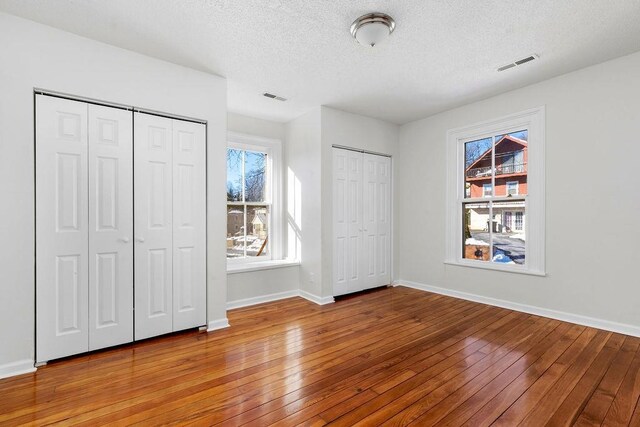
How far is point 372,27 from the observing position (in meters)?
2.31

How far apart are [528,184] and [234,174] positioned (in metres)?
3.82

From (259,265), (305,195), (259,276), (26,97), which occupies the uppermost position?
(26,97)

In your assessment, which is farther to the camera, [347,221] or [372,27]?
[347,221]

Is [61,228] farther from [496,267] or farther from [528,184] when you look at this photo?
[528,184]

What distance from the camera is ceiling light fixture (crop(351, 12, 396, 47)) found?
7.47ft

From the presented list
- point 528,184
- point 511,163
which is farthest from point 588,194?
point 511,163

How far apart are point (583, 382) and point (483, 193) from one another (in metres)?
2.48

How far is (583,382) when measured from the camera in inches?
84.2

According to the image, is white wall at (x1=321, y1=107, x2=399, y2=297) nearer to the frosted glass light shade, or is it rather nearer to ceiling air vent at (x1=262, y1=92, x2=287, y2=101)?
ceiling air vent at (x1=262, y1=92, x2=287, y2=101)

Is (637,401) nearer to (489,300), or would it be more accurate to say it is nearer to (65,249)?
(489,300)

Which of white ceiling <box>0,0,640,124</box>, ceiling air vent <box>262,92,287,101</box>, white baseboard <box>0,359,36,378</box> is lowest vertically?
white baseboard <box>0,359,36,378</box>

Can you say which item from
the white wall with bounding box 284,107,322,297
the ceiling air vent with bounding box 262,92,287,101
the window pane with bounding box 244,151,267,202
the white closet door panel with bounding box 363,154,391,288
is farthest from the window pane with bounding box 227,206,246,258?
the white closet door panel with bounding box 363,154,391,288

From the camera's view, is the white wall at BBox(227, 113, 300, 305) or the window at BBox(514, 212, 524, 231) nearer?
the window at BBox(514, 212, 524, 231)

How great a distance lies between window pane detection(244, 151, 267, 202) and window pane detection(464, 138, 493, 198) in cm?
298
